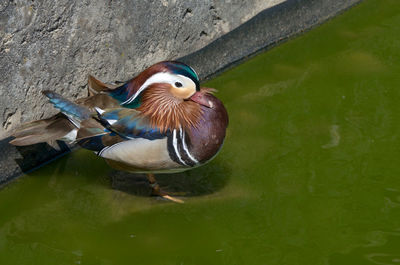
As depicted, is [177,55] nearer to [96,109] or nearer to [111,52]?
[111,52]

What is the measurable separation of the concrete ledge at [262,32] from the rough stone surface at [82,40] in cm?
9

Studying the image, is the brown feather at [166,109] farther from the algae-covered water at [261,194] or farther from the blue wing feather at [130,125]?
the algae-covered water at [261,194]

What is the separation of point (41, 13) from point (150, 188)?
1.02 m

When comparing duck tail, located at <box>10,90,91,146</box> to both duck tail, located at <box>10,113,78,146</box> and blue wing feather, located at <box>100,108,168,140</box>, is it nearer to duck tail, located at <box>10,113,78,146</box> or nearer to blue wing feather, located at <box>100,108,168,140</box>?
duck tail, located at <box>10,113,78,146</box>

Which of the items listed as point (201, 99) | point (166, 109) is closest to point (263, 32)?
point (201, 99)

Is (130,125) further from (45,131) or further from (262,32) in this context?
(262,32)

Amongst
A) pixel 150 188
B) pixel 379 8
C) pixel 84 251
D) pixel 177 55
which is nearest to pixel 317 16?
pixel 379 8

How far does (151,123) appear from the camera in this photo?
293 cm

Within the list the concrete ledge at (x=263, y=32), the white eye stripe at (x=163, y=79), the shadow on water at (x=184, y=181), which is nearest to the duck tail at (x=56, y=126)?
the white eye stripe at (x=163, y=79)

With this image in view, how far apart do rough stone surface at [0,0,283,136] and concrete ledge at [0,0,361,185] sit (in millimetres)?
86

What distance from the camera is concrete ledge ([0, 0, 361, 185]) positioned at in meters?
4.12

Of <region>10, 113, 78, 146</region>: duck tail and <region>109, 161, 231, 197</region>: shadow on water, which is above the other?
<region>10, 113, 78, 146</region>: duck tail

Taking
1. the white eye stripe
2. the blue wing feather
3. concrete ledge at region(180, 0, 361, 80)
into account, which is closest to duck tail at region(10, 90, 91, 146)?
the blue wing feather

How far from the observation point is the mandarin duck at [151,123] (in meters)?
2.92
